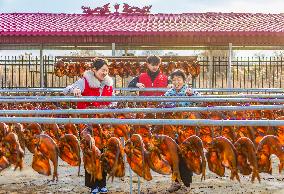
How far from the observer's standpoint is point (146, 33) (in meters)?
20.4

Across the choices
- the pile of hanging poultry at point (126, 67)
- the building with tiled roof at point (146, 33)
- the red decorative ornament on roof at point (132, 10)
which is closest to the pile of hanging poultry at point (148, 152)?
the pile of hanging poultry at point (126, 67)

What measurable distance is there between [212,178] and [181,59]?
7319mm

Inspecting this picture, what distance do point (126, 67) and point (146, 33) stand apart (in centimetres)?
431

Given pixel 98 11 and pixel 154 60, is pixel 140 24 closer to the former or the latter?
pixel 98 11

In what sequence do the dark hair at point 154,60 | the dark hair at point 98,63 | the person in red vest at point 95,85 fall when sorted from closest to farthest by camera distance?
the person in red vest at point 95,85 → the dark hair at point 98,63 → the dark hair at point 154,60

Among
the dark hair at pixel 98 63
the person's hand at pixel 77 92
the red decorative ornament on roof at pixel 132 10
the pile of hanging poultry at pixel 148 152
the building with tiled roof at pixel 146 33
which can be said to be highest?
the red decorative ornament on roof at pixel 132 10

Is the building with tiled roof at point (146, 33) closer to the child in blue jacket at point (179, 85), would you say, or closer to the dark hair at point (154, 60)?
the dark hair at point (154, 60)

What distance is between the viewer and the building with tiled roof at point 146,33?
67.1ft

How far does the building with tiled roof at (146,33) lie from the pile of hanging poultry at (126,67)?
3713 millimetres

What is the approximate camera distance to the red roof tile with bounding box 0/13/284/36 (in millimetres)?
20500

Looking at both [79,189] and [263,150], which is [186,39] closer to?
[79,189]

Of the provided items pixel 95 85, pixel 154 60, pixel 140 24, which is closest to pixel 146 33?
pixel 140 24

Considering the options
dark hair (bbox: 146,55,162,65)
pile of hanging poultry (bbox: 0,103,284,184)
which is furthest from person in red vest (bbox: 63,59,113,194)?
pile of hanging poultry (bbox: 0,103,284,184)

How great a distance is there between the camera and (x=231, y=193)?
813 centimetres
